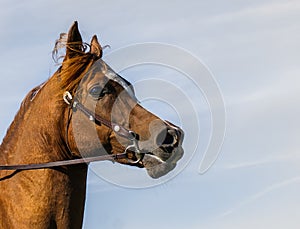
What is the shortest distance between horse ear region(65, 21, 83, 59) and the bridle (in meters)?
0.47

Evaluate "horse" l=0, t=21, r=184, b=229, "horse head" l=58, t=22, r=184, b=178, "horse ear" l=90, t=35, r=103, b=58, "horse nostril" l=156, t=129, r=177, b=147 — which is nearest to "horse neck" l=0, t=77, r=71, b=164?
"horse" l=0, t=21, r=184, b=229

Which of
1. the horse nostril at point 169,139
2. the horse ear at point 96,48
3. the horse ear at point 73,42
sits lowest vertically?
the horse nostril at point 169,139

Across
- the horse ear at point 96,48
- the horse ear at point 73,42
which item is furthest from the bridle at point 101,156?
the horse ear at point 96,48

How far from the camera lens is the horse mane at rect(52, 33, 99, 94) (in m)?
8.35

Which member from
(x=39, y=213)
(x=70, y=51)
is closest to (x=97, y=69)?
(x=70, y=51)

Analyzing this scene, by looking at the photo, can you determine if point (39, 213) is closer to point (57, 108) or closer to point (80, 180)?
point (80, 180)

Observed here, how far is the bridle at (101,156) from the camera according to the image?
8.01 m

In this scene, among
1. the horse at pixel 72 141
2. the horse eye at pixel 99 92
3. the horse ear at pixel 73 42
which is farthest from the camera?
the horse ear at pixel 73 42

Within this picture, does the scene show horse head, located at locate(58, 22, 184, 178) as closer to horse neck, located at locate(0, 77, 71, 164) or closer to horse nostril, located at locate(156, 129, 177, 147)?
horse nostril, located at locate(156, 129, 177, 147)

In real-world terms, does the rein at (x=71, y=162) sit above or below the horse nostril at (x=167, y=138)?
below

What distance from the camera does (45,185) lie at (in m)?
8.06

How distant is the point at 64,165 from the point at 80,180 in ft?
0.87

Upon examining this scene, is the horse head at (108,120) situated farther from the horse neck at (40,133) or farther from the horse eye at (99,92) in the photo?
the horse neck at (40,133)

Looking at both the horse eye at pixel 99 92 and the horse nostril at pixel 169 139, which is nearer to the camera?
the horse nostril at pixel 169 139
